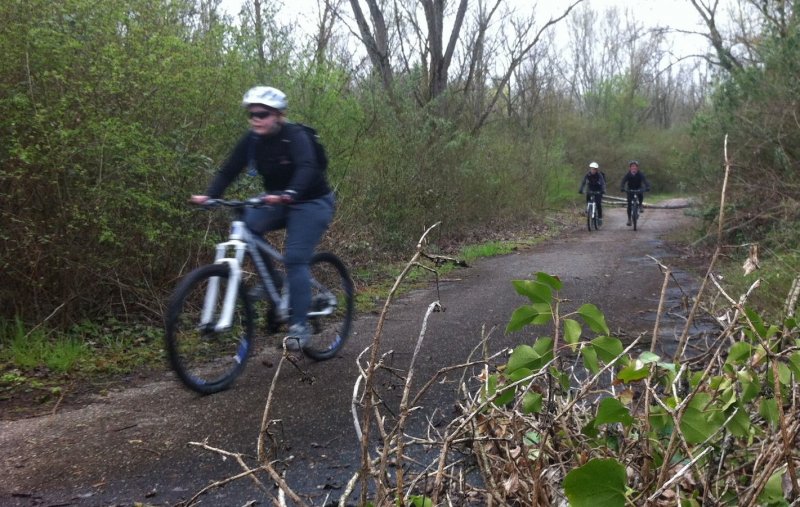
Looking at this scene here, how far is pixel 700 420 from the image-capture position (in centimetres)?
192

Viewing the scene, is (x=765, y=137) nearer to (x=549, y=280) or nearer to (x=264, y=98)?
(x=264, y=98)

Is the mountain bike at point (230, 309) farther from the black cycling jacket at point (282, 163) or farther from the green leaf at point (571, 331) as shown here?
the green leaf at point (571, 331)

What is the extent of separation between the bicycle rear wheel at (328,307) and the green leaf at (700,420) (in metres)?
3.41

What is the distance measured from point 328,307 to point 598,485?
3.85 metres

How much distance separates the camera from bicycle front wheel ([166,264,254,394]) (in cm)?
414

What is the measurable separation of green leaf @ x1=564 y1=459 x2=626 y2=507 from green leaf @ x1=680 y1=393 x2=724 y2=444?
325mm

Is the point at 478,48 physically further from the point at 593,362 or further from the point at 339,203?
the point at 593,362

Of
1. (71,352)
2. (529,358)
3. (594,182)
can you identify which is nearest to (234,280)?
(71,352)

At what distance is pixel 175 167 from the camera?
6.33 metres

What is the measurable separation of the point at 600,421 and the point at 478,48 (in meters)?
17.7

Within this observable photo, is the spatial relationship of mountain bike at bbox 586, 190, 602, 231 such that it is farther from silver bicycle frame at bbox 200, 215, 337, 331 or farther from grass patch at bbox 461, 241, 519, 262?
silver bicycle frame at bbox 200, 215, 337, 331

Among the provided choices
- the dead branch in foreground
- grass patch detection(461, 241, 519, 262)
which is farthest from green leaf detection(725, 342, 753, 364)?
grass patch detection(461, 241, 519, 262)

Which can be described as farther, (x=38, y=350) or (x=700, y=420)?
(x=38, y=350)

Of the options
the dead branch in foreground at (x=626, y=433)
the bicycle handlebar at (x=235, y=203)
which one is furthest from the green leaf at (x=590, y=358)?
the bicycle handlebar at (x=235, y=203)
